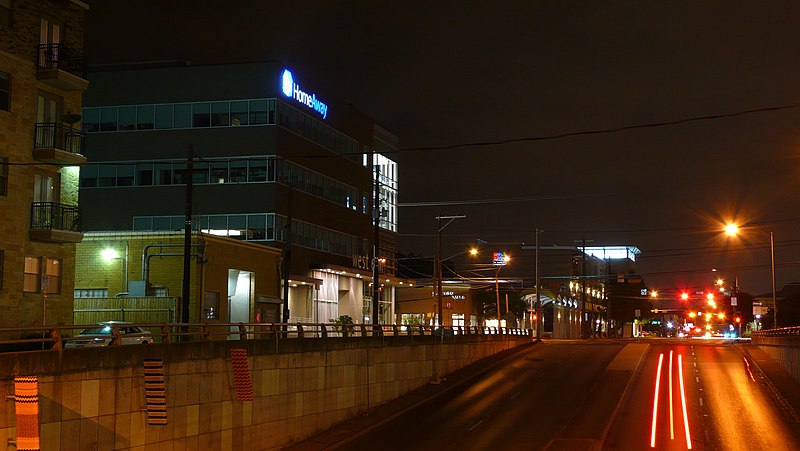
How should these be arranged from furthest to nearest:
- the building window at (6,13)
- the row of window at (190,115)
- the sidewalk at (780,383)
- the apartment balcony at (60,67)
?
the row of window at (190,115) → the apartment balcony at (60,67) → the building window at (6,13) → the sidewalk at (780,383)

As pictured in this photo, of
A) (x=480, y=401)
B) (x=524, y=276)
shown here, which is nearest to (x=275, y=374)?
(x=480, y=401)

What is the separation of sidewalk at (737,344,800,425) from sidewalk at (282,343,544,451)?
14196 mm

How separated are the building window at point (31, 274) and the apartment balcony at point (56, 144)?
4183 millimetres

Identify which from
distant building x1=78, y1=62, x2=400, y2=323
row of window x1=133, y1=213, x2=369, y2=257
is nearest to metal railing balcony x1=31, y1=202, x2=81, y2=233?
row of window x1=133, y1=213, x2=369, y2=257

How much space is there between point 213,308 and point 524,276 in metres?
77.8

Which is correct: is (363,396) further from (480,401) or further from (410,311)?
(410,311)

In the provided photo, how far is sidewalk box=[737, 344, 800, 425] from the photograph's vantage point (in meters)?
33.3

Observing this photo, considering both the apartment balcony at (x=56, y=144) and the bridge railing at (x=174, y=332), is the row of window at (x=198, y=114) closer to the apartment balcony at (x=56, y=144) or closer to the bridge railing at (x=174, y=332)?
the bridge railing at (x=174, y=332)

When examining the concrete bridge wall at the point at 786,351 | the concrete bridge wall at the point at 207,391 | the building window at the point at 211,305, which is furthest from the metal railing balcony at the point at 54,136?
the concrete bridge wall at the point at 786,351

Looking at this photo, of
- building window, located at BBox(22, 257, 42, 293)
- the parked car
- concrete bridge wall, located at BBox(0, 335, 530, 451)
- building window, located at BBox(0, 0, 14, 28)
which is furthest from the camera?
building window, located at BBox(22, 257, 42, 293)

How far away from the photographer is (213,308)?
165 feet

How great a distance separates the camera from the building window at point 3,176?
34156mm

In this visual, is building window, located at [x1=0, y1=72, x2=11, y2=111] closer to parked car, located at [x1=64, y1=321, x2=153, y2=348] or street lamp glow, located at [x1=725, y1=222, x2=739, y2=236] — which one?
parked car, located at [x1=64, y1=321, x2=153, y2=348]

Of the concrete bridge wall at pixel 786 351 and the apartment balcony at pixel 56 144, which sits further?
the concrete bridge wall at pixel 786 351
